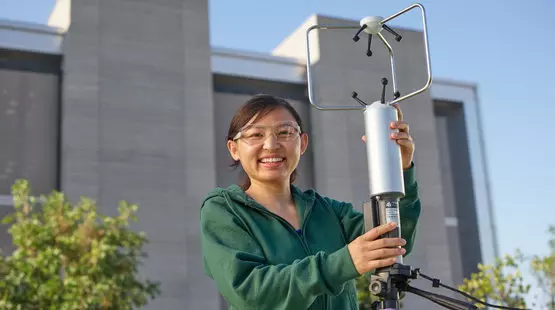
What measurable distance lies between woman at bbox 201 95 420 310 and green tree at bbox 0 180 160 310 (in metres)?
9.36

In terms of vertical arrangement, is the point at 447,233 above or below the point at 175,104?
below

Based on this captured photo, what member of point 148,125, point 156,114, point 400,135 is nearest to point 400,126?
point 400,135

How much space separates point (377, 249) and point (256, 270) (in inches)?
17.9

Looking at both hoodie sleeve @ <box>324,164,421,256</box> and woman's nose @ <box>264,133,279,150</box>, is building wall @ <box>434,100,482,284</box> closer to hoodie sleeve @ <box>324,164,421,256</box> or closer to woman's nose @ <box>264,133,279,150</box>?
hoodie sleeve @ <box>324,164,421,256</box>

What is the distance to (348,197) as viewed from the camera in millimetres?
20828

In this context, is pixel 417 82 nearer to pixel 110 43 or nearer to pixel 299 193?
pixel 110 43

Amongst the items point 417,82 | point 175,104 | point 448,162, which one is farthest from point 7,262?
point 448,162

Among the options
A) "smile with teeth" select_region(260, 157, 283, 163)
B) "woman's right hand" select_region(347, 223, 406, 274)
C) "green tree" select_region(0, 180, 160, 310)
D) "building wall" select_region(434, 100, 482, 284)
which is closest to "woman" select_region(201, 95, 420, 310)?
"smile with teeth" select_region(260, 157, 283, 163)

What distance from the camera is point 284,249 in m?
2.41

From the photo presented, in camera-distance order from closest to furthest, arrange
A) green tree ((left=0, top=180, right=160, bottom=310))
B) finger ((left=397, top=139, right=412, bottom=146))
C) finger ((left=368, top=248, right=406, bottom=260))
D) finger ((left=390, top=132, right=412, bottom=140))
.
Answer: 1. finger ((left=368, top=248, right=406, bottom=260))
2. finger ((left=390, top=132, right=412, bottom=140))
3. finger ((left=397, top=139, right=412, bottom=146))
4. green tree ((left=0, top=180, right=160, bottom=310))

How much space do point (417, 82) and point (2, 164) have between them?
11767mm

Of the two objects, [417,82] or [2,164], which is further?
[417,82]

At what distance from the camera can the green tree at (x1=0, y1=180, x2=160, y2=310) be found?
11.3m

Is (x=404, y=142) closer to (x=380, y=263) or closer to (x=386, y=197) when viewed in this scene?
(x=386, y=197)
